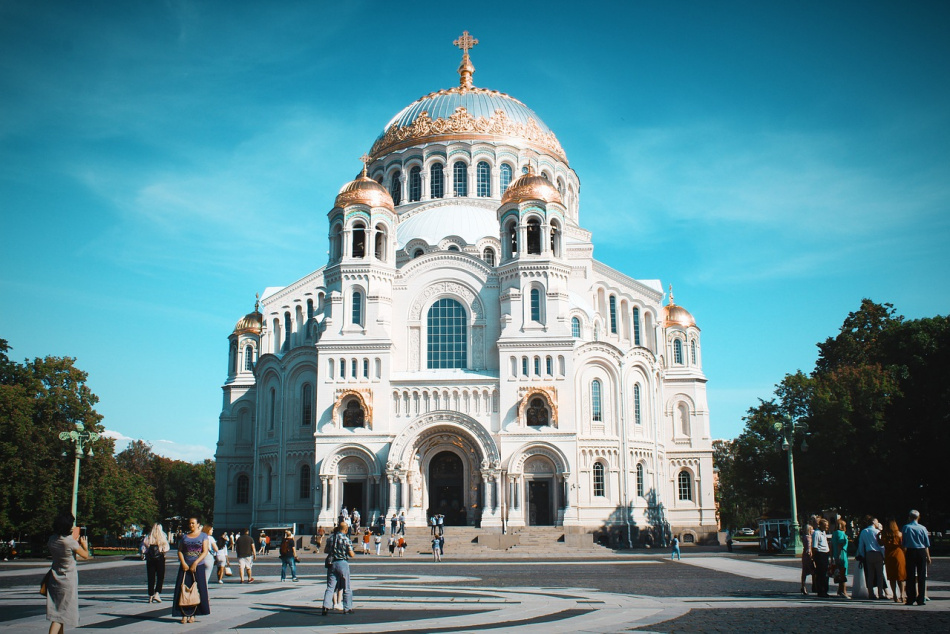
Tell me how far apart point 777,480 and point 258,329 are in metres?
32.2

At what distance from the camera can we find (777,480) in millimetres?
48188

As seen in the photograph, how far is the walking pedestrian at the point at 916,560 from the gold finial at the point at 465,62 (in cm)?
5152

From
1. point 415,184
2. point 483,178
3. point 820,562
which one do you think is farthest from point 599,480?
point 820,562

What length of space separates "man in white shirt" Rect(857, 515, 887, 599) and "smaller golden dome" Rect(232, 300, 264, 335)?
44683 mm

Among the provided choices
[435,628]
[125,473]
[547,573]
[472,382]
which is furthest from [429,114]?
[435,628]

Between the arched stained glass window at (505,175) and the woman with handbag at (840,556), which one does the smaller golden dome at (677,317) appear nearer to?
the arched stained glass window at (505,175)

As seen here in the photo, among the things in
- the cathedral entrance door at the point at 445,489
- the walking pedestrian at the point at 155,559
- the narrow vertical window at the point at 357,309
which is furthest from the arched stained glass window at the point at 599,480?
the walking pedestrian at the point at 155,559

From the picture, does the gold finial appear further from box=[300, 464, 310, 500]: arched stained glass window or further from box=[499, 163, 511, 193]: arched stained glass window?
box=[300, 464, 310, 500]: arched stained glass window

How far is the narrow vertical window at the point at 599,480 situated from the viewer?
44500 millimetres

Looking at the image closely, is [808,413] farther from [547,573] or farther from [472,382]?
[547,573]

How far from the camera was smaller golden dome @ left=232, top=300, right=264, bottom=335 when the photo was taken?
5634 centimetres

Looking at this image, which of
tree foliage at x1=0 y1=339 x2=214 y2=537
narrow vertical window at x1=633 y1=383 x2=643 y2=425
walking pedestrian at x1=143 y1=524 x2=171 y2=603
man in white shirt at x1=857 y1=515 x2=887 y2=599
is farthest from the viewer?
narrow vertical window at x1=633 y1=383 x2=643 y2=425

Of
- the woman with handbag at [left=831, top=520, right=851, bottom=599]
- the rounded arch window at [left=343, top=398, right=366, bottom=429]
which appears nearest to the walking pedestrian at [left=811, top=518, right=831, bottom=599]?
the woman with handbag at [left=831, top=520, right=851, bottom=599]

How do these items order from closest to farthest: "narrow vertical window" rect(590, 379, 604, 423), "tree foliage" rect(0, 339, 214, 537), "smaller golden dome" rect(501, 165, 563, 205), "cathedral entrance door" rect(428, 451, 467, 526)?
"tree foliage" rect(0, 339, 214, 537) → "cathedral entrance door" rect(428, 451, 467, 526) → "narrow vertical window" rect(590, 379, 604, 423) → "smaller golden dome" rect(501, 165, 563, 205)
